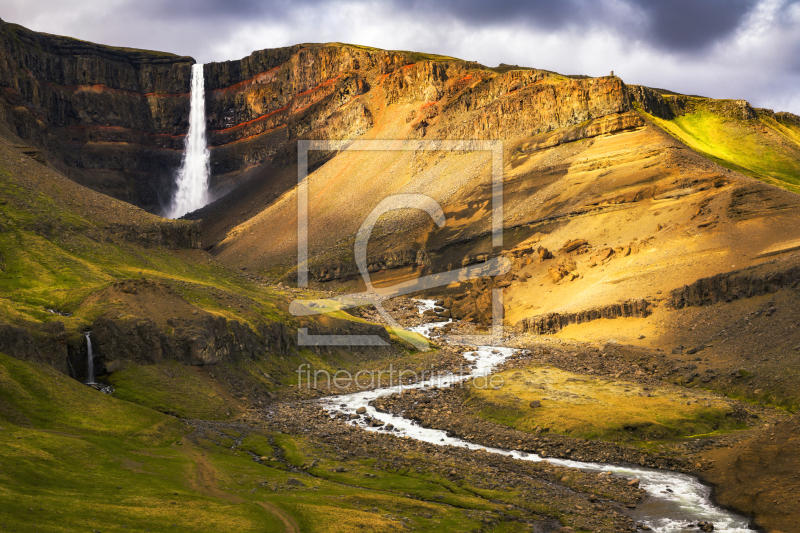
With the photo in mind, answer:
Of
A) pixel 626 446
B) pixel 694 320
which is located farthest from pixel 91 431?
pixel 694 320

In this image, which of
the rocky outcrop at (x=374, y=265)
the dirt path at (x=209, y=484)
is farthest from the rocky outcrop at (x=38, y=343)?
the rocky outcrop at (x=374, y=265)

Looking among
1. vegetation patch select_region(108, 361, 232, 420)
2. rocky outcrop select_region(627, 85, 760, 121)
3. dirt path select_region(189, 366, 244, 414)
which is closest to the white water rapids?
dirt path select_region(189, 366, 244, 414)

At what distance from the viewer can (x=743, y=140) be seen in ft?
563

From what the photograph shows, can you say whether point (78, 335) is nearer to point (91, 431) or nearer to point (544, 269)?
point (91, 431)

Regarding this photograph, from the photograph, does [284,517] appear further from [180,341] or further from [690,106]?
[690,106]

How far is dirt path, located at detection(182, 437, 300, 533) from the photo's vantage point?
112 ft

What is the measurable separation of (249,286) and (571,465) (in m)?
72.0

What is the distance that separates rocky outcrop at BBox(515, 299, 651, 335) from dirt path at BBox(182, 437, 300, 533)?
69.0 m

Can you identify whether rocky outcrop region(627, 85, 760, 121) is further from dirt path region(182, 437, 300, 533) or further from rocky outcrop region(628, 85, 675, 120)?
dirt path region(182, 437, 300, 533)

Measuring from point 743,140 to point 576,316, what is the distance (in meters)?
101

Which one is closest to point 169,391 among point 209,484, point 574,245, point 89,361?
point 89,361

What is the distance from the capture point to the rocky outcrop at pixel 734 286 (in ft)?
269

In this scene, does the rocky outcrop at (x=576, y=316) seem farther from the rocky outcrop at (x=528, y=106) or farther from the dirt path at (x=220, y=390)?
the rocky outcrop at (x=528, y=106)

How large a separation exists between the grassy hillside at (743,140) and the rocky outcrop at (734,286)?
5664 cm
